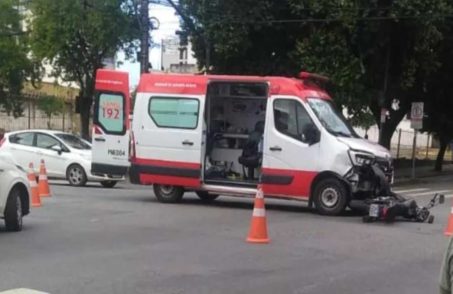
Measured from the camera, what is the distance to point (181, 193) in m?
17.1

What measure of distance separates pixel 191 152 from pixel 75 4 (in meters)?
17.4

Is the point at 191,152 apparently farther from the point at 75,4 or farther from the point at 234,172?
the point at 75,4

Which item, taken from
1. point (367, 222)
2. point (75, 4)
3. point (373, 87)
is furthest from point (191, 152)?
Result: point (75, 4)

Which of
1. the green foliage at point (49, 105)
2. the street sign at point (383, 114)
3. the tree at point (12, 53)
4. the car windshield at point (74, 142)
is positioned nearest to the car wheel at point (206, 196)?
the car windshield at point (74, 142)

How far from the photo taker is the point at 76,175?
72.8ft

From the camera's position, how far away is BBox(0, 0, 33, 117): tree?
40156 millimetres

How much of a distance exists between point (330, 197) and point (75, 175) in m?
9.44

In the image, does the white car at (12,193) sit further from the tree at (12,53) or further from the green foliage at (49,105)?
the green foliage at (49,105)

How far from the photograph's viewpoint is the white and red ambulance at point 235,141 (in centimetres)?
1530

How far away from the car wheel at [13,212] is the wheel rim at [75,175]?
1008cm

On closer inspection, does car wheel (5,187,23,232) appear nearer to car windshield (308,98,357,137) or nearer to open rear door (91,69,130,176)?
open rear door (91,69,130,176)

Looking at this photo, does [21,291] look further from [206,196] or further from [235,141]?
[206,196]

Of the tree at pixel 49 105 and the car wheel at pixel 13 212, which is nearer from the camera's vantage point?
the car wheel at pixel 13 212

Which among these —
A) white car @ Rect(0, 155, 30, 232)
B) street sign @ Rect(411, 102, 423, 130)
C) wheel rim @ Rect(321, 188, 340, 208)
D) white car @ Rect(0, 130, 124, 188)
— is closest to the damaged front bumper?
wheel rim @ Rect(321, 188, 340, 208)
